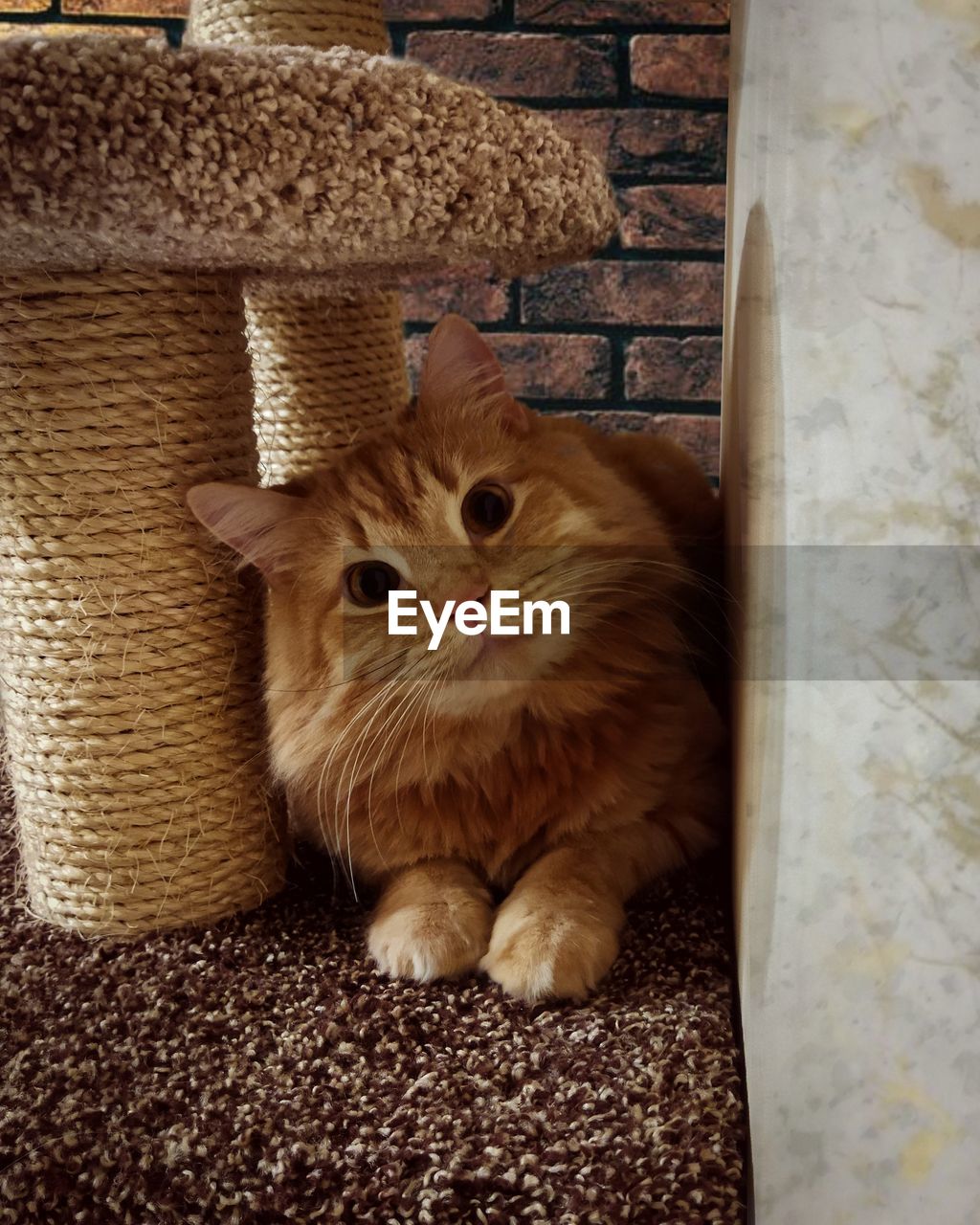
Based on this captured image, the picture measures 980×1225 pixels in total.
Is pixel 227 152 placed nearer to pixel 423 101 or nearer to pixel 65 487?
pixel 423 101

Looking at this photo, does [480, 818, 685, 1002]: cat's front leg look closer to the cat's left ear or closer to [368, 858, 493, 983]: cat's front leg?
[368, 858, 493, 983]: cat's front leg

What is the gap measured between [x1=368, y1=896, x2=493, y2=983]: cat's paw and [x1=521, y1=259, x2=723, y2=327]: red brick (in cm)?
179

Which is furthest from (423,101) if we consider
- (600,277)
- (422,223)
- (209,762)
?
(600,277)

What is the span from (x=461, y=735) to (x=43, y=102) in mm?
717

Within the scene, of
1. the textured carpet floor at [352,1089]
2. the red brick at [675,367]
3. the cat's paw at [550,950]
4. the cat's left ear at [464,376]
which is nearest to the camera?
the textured carpet floor at [352,1089]

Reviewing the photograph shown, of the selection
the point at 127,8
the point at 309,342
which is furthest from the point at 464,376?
the point at 127,8

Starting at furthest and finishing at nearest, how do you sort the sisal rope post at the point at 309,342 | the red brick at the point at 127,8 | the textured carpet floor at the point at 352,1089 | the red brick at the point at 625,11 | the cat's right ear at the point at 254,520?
the red brick at the point at 127,8 < the red brick at the point at 625,11 < the sisal rope post at the point at 309,342 < the cat's right ear at the point at 254,520 < the textured carpet floor at the point at 352,1089

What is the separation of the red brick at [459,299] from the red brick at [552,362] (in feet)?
0.16

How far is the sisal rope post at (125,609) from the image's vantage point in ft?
3.79

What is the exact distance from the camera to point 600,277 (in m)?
2.61

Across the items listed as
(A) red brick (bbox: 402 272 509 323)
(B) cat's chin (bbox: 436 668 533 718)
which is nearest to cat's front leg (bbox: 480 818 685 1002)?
(B) cat's chin (bbox: 436 668 533 718)

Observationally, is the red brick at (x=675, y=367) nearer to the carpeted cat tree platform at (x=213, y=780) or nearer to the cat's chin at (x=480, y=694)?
the carpeted cat tree platform at (x=213, y=780)

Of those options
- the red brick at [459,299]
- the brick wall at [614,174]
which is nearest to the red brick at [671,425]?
the brick wall at [614,174]

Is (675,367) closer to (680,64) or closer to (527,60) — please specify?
(680,64)
